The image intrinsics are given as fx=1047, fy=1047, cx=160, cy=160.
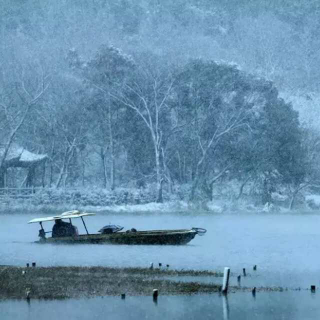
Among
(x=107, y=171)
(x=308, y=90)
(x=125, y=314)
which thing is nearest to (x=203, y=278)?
(x=125, y=314)

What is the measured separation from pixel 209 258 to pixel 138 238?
5.40m

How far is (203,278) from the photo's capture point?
128ft

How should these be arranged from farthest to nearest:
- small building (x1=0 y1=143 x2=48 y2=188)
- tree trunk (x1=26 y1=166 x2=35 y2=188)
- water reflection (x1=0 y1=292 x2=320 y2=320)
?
tree trunk (x1=26 y1=166 x2=35 y2=188), small building (x1=0 y1=143 x2=48 y2=188), water reflection (x1=0 y1=292 x2=320 y2=320)

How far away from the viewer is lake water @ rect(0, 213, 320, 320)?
102ft

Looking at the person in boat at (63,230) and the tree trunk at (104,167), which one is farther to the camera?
the tree trunk at (104,167)

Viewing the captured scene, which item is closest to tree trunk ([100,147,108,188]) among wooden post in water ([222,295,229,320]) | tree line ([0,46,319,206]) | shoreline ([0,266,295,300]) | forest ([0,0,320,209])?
tree line ([0,46,319,206])

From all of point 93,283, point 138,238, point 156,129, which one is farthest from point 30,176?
point 93,283

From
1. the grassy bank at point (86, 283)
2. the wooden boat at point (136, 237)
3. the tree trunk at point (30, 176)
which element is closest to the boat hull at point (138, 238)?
the wooden boat at point (136, 237)

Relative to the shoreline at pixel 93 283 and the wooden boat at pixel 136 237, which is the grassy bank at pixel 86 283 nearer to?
the shoreline at pixel 93 283

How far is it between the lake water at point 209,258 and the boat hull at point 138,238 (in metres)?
0.41

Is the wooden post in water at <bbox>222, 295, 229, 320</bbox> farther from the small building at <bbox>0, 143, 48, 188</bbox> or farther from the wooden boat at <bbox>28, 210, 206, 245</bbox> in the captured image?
the small building at <bbox>0, 143, 48, 188</bbox>

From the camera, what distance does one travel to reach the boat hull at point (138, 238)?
53.8 m

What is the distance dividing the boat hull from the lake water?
0.41 metres

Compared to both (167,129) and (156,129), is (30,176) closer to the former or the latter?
(156,129)
